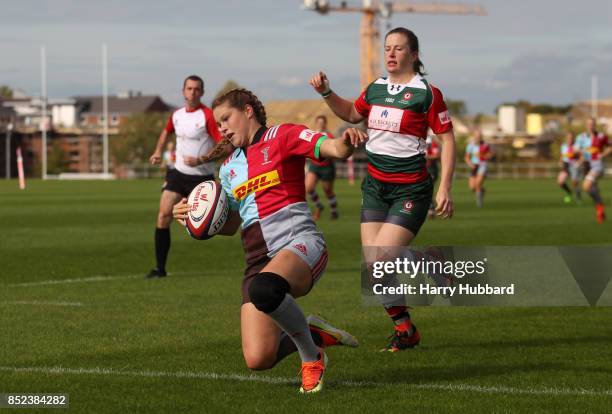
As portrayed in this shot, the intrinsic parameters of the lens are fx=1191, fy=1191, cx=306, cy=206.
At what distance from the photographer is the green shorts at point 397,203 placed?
28.3 feet

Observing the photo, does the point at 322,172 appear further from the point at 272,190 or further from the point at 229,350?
the point at 272,190

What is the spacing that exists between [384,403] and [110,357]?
7.81 feet

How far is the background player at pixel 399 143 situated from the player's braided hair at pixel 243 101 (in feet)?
4.67

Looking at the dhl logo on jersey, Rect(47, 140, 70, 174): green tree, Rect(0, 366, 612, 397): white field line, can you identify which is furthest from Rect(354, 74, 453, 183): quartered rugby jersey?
Rect(47, 140, 70, 174): green tree

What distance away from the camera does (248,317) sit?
702 cm

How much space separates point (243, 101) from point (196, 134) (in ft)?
22.0

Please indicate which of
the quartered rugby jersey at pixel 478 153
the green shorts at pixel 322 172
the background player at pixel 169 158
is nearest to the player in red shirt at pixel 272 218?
the background player at pixel 169 158

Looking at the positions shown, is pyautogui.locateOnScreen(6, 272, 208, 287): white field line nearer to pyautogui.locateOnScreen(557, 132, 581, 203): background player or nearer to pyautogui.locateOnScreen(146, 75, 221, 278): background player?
pyautogui.locateOnScreen(146, 75, 221, 278): background player

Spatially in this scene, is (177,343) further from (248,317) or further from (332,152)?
(332,152)

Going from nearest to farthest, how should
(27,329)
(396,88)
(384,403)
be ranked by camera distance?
1. (384,403)
2. (396,88)
3. (27,329)

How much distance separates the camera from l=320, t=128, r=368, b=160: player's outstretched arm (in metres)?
A: 6.22

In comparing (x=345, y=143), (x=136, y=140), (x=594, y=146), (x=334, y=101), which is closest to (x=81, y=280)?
(x=334, y=101)

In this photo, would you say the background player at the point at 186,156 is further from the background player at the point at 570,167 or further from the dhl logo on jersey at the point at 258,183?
the background player at the point at 570,167

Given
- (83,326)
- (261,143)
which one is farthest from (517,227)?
(261,143)
